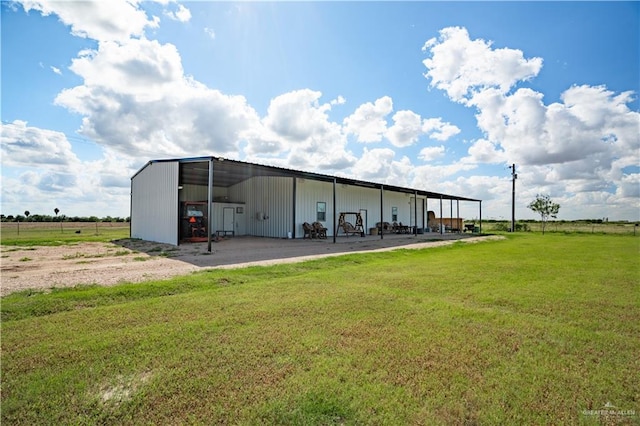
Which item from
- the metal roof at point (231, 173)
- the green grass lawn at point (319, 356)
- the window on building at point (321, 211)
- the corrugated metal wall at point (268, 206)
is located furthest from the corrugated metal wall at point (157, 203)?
the green grass lawn at point (319, 356)

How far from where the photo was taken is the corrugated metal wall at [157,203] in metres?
15.3

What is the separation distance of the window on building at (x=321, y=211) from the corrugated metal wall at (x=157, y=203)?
9279 mm

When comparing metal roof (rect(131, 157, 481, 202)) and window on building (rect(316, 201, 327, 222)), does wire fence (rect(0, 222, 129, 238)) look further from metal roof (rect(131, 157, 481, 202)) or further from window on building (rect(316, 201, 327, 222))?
window on building (rect(316, 201, 327, 222))

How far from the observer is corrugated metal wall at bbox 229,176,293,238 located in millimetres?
20391

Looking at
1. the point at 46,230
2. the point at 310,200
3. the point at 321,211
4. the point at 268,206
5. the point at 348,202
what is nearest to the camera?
the point at 310,200

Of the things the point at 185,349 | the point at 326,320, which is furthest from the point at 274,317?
the point at 185,349

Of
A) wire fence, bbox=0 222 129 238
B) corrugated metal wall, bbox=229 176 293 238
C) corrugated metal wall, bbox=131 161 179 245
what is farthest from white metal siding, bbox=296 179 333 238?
wire fence, bbox=0 222 129 238

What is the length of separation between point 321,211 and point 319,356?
18.8 metres

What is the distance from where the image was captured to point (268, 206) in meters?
21.5

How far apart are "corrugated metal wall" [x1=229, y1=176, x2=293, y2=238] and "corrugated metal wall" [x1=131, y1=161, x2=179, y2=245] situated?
21.9ft

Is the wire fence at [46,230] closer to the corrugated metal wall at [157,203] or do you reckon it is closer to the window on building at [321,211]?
the corrugated metal wall at [157,203]

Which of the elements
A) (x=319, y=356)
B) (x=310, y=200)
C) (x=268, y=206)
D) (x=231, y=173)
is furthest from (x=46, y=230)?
(x=319, y=356)

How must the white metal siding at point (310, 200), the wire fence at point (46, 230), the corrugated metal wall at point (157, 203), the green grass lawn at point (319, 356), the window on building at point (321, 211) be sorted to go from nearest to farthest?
the green grass lawn at point (319, 356) → the corrugated metal wall at point (157, 203) → the white metal siding at point (310, 200) → the window on building at point (321, 211) → the wire fence at point (46, 230)

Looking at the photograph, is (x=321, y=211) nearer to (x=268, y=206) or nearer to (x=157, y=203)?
(x=268, y=206)
